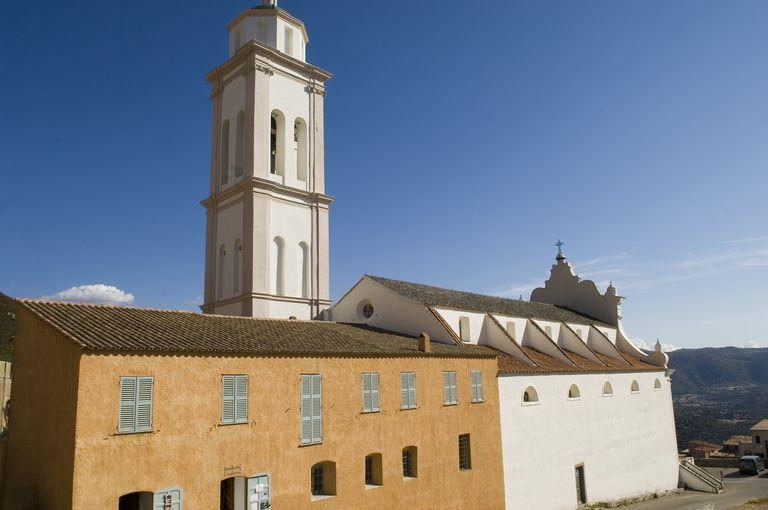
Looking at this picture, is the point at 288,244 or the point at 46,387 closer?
the point at 46,387

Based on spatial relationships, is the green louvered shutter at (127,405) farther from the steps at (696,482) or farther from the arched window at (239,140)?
the steps at (696,482)

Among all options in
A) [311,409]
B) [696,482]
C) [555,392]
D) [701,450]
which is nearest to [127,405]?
[311,409]

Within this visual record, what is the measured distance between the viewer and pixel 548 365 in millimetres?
28094

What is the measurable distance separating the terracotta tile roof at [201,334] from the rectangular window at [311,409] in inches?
33.7

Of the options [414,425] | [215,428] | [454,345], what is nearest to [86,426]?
[215,428]

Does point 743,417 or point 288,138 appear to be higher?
point 288,138

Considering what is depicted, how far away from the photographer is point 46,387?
14.3 m

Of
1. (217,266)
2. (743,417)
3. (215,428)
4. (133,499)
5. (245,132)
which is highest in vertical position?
(245,132)

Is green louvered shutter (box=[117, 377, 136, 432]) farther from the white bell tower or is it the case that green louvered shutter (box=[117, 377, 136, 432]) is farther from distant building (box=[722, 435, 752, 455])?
distant building (box=[722, 435, 752, 455])

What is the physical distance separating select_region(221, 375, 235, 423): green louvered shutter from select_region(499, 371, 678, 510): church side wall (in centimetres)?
1320

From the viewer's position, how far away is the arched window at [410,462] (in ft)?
68.4

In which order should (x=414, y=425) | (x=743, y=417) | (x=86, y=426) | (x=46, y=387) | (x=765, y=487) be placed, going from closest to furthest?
(x=86, y=426)
(x=46, y=387)
(x=414, y=425)
(x=765, y=487)
(x=743, y=417)

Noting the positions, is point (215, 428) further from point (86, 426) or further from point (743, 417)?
point (743, 417)

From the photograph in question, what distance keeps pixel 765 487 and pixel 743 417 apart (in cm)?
13329
